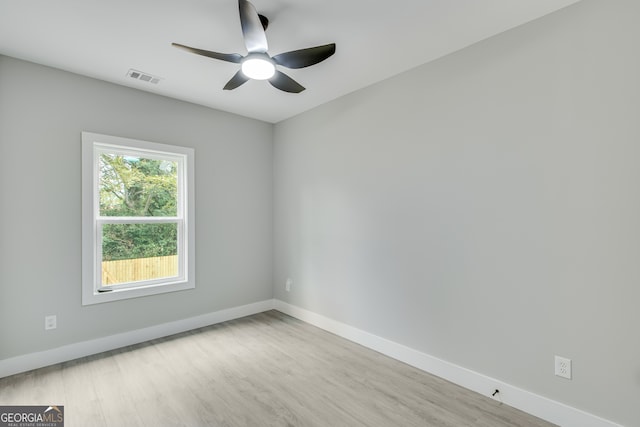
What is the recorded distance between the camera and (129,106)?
3.22m

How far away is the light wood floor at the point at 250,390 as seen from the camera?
206 cm

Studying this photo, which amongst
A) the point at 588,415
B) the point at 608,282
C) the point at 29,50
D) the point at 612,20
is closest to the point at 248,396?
the point at 588,415

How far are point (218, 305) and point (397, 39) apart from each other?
11.4 feet

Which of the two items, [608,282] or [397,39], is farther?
[397,39]

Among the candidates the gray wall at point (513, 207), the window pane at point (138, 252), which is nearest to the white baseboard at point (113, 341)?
the window pane at point (138, 252)

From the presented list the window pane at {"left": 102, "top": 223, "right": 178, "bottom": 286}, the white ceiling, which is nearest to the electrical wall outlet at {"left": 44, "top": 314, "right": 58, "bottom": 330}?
the window pane at {"left": 102, "top": 223, "right": 178, "bottom": 286}

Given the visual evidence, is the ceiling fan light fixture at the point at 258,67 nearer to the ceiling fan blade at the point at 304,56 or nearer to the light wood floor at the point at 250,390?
the ceiling fan blade at the point at 304,56

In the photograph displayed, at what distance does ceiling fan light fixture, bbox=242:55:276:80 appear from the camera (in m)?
2.10

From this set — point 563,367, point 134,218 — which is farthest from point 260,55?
point 563,367

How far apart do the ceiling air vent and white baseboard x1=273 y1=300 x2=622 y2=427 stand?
3134 millimetres

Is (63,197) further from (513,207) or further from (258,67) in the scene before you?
(513,207)

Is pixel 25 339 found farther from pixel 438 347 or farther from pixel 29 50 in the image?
pixel 438 347

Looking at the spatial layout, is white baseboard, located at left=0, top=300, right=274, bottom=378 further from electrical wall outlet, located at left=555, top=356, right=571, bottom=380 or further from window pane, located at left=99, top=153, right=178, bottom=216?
electrical wall outlet, located at left=555, top=356, right=571, bottom=380

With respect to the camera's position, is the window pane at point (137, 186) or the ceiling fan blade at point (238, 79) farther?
the window pane at point (137, 186)
